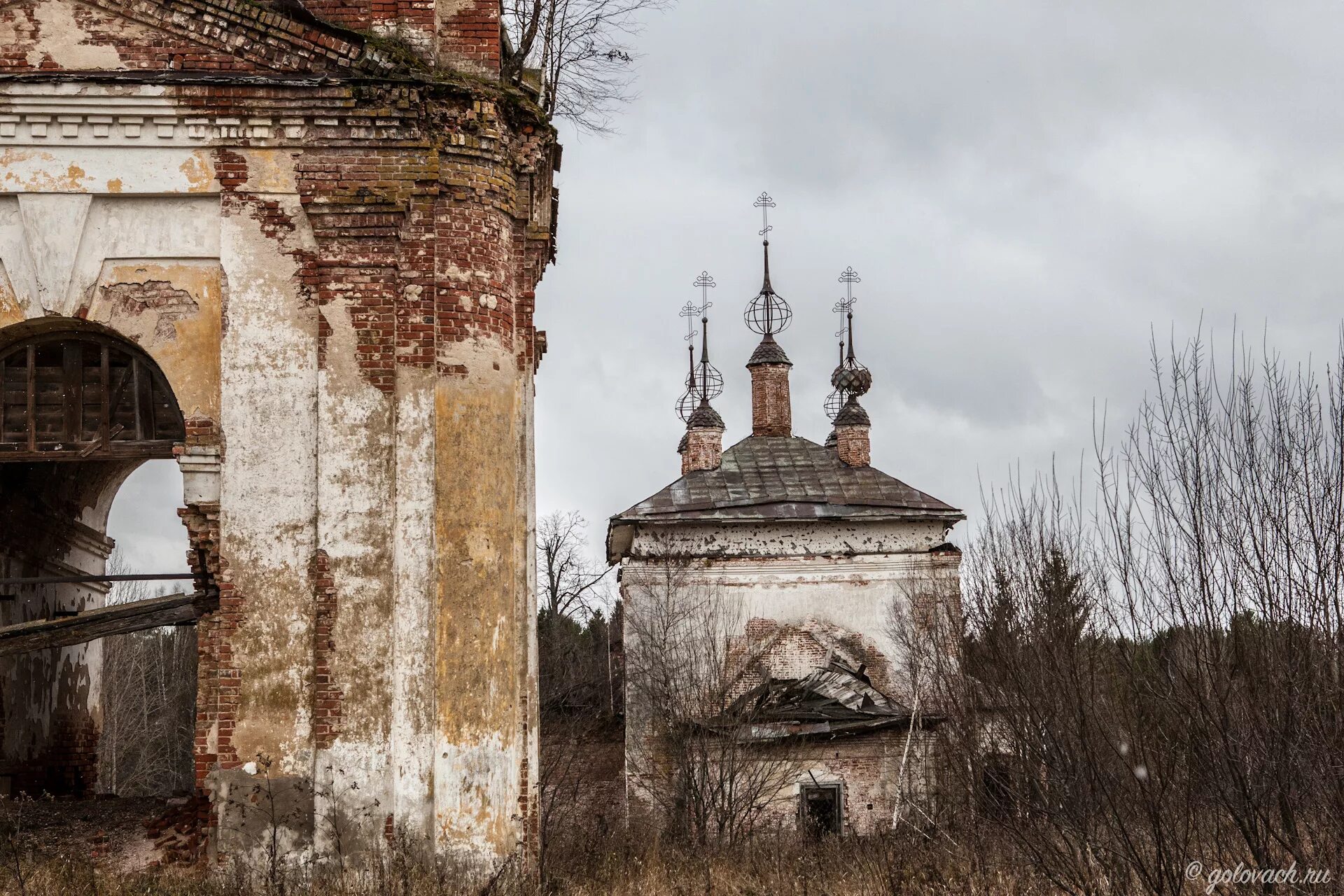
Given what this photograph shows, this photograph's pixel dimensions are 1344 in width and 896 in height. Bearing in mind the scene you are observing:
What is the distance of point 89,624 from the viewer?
30.5 feet

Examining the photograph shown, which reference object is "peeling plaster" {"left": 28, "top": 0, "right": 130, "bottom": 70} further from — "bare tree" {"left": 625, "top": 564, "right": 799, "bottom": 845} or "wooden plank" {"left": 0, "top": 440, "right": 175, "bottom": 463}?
"bare tree" {"left": 625, "top": 564, "right": 799, "bottom": 845}

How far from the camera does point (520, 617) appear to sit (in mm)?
9859

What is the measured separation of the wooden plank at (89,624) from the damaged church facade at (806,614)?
11.5m

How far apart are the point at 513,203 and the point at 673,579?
13387 mm

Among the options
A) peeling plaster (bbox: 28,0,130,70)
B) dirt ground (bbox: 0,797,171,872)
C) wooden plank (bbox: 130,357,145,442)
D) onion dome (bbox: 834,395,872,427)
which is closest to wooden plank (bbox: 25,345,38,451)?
wooden plank (bbox: 130,357,145,442)

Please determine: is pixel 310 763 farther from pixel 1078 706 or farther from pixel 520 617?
pixel 1078 706

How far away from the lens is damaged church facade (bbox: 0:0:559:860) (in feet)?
29.9

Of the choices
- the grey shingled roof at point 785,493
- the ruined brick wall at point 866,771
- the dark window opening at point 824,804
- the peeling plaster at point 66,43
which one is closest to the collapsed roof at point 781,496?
the grey shingled roof at point 785,493

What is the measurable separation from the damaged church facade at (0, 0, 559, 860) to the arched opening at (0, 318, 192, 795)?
0.04 m

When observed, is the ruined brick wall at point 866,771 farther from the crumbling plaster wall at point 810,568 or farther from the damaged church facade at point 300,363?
the damaged church facade at point 300,363

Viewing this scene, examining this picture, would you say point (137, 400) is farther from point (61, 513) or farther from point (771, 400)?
point (771, 400)

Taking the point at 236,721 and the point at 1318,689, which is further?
the point at 236,721

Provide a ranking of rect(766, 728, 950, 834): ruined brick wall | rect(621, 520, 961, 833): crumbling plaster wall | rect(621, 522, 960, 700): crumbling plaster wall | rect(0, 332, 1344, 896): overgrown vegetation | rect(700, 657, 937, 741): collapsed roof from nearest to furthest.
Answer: rect(0, 332, 1344, 896): overgrown vegetation
rect(700, 657, 937, 741): collapsed roof
rect(766, 728, 950, 834): ruined brick wall
rect(621, 520, 961, 833): crumbling plaster wall
rect(621, 522, 960, 700): crumbling plaster wall

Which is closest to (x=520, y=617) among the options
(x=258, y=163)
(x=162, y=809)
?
(x=162, y=809)
